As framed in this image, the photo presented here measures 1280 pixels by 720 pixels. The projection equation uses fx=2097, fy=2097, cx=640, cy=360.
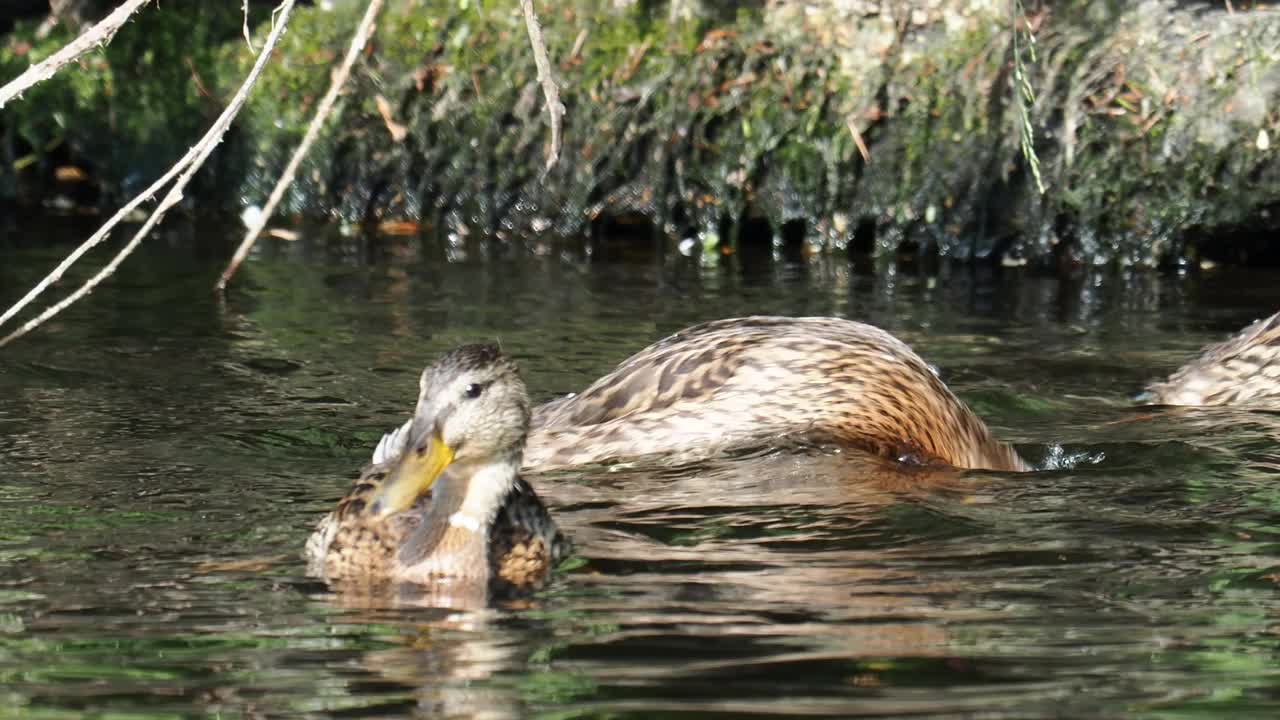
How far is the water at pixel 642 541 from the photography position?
4.64 meters

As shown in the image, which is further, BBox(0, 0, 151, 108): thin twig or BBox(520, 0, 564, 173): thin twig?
BBox(520, 0, 564, 173): thin twig

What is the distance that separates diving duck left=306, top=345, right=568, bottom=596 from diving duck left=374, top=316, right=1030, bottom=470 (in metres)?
1.59

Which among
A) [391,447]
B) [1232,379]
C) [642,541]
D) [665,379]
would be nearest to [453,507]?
[642,541]

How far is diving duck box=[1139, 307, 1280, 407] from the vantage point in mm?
9008

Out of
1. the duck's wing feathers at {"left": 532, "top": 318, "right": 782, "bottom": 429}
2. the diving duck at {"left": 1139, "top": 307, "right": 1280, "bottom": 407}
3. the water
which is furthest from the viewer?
the diving duck at {"left": 1139, "top": 307, "right": 1280, "bottom": 407}

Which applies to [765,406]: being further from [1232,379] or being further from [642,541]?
[1232,379]

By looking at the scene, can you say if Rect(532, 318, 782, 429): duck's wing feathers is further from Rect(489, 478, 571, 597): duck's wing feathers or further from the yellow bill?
the yellow bill

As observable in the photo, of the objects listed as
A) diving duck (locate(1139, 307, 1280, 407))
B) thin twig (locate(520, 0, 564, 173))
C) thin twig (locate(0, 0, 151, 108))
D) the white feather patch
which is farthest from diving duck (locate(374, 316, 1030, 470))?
thin twig (locate(0, 0, 151, 108))

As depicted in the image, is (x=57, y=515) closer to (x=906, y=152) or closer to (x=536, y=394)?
(x=536, y=394)

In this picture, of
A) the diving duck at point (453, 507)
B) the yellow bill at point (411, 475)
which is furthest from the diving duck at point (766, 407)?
the yellow bill at point (411, 475)

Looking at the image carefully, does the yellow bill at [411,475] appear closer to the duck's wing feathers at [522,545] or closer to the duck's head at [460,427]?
the duck's head at [460,427]

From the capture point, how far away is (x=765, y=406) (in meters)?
7.75

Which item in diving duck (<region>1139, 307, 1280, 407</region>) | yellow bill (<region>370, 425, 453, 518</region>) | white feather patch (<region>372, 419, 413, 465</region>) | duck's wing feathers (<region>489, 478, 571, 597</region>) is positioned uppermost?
diving duck (<region>1139, 307, 1280, 407</region>)

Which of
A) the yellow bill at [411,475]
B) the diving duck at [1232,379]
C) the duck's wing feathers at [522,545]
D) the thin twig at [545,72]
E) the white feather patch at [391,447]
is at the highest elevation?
the thin twig at [545,72]
